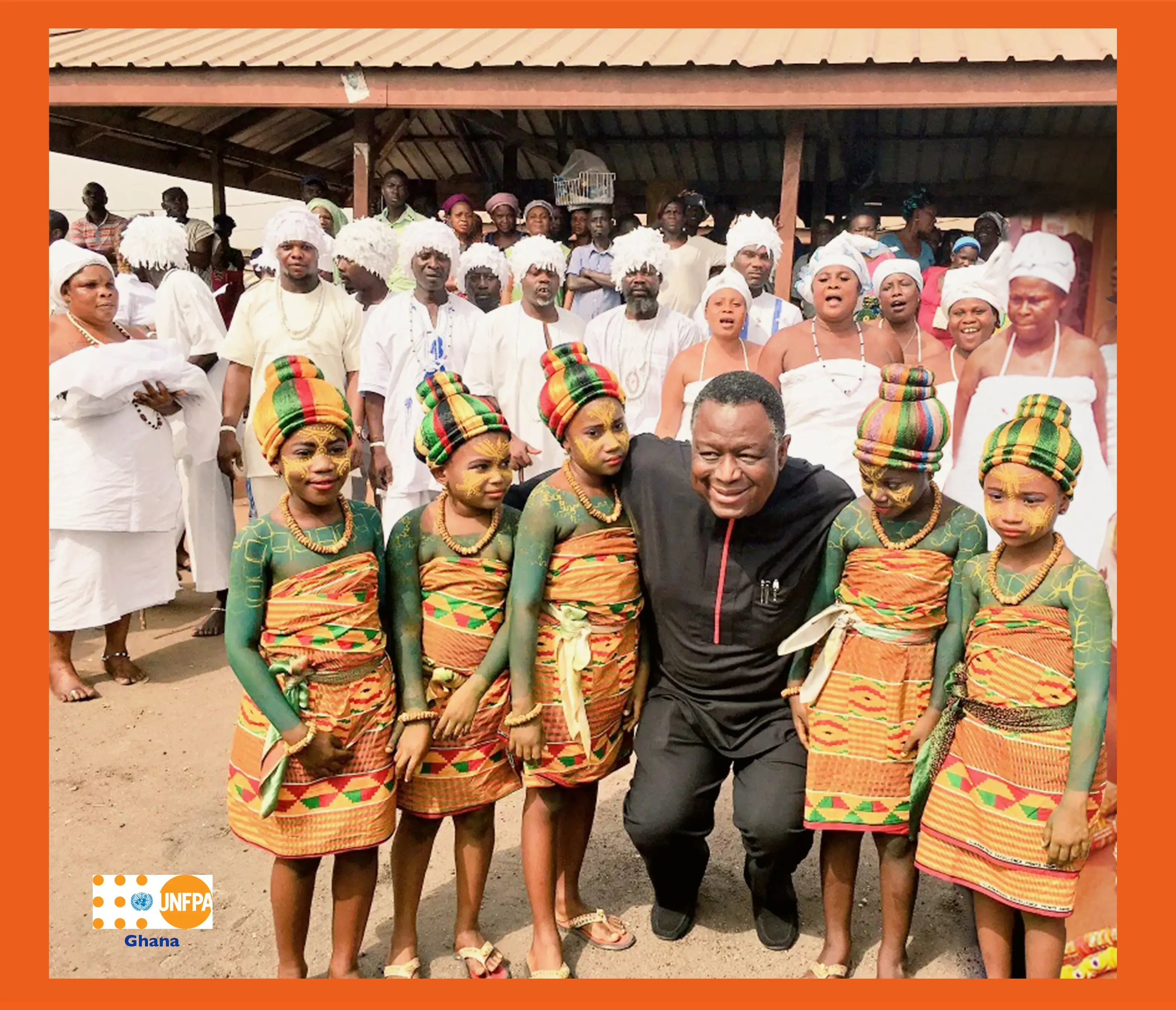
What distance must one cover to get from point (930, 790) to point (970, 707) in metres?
0.26

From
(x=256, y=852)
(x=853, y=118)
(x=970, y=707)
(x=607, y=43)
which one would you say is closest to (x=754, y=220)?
(x=607, y=43)

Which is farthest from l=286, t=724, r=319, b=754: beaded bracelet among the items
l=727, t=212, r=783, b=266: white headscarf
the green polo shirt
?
l=727, t=212, r=783, b=266: white headscarf

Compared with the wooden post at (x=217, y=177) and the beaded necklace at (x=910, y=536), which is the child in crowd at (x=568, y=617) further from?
the wooden post at (x=217, y=177)

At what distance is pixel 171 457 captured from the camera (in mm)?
5441

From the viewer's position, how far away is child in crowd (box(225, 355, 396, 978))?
2.64 metres

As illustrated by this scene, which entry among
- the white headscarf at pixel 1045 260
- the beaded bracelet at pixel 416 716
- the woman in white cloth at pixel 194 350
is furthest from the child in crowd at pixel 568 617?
the woman in white cloth at pixel 194 350

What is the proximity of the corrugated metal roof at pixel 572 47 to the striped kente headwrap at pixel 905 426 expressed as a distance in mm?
5014

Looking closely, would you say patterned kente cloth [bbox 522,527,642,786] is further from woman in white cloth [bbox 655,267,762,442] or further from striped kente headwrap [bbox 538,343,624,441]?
woman in white cloth [bbox 655,267,762,442]

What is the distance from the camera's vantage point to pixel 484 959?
9.72ft

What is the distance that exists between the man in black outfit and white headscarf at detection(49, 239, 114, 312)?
303cm

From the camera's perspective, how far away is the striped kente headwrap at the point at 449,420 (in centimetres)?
280

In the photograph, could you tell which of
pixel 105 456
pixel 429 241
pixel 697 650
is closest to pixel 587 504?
pixel 697 650

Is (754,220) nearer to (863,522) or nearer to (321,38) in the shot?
(863,522)

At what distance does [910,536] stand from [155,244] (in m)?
5.16
